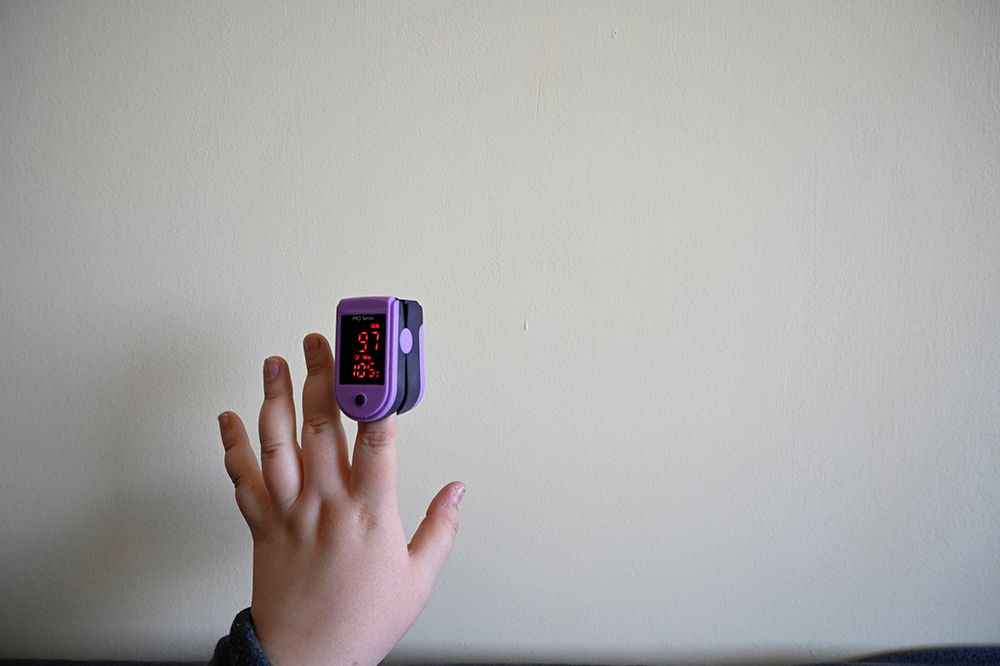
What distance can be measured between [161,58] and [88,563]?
29.0 inches

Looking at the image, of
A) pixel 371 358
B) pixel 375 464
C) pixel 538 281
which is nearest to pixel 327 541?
pixel 375 464

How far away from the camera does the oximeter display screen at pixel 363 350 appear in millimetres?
590

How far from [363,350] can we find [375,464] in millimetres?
121

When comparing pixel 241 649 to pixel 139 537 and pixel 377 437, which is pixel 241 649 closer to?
pixel 377 437

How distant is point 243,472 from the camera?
673 millimetres

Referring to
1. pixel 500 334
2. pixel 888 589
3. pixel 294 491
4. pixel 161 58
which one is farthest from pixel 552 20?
pixel 888 589

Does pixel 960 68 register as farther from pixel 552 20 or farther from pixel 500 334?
pixel 500 334

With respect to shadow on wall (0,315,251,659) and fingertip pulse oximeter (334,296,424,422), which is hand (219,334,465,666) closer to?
fingertip pulse oximeter (334,296,424,422)

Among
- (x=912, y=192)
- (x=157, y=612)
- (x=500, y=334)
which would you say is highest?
(x=912, y=192)

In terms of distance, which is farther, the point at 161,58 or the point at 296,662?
the point at 161,58

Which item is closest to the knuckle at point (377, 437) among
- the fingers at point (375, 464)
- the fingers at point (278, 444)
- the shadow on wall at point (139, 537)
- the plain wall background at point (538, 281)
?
the fingers at point (375, 464)

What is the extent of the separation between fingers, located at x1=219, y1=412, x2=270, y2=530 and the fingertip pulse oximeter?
6.8 inches

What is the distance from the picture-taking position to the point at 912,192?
2.62 ft

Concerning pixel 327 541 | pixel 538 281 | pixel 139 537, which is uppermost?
pixel 538 281
